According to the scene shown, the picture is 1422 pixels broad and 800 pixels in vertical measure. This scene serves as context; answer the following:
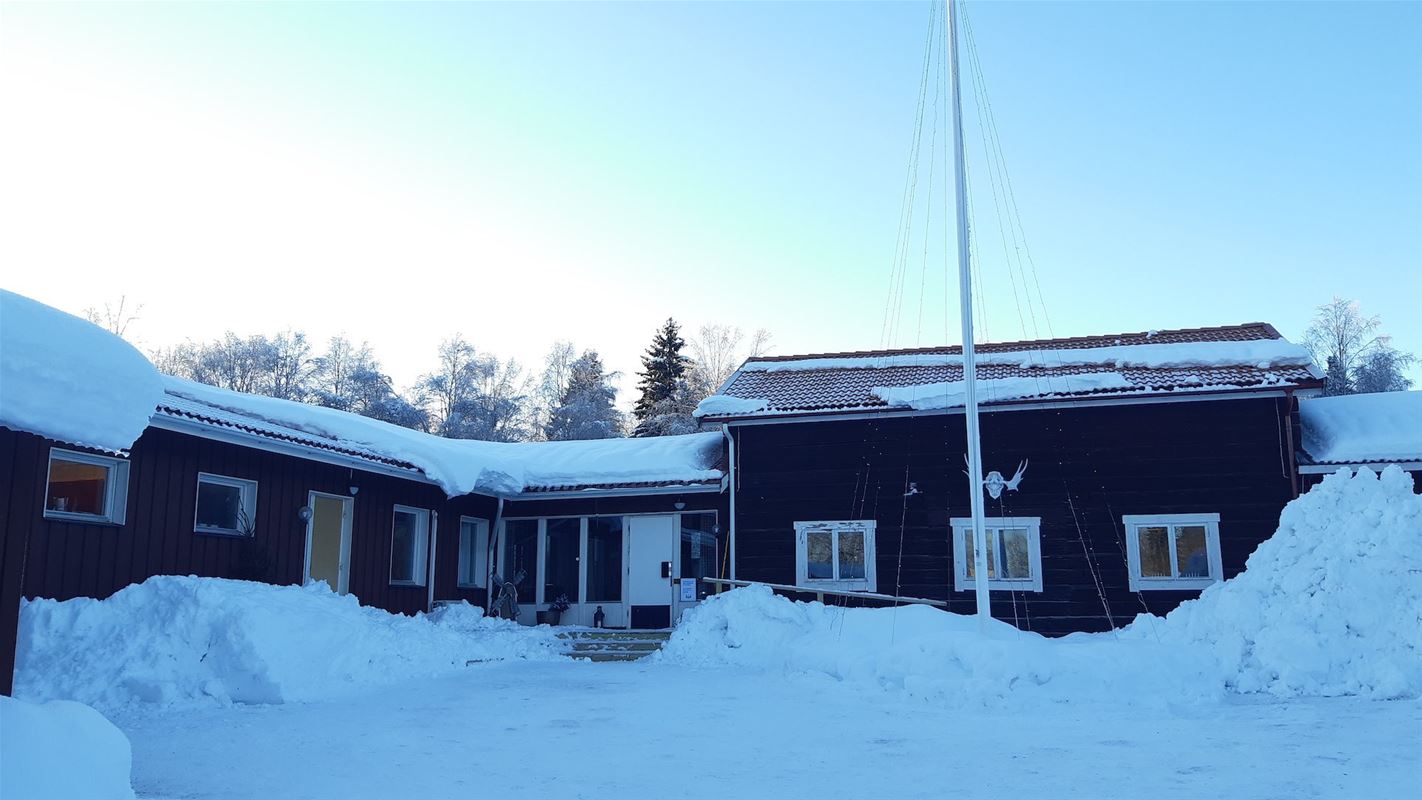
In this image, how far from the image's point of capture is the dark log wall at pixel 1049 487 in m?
15.7

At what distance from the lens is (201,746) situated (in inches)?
324

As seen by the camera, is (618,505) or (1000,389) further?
(618,505)

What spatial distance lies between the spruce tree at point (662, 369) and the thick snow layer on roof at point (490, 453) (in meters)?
22.5

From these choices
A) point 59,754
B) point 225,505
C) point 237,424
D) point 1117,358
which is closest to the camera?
point 59,754

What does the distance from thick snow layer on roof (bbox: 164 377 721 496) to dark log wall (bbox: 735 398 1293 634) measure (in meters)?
1.55

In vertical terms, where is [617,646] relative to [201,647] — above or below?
below

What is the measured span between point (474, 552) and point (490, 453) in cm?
258

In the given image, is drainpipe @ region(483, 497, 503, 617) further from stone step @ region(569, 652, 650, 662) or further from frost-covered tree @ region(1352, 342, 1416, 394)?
frost-covered tree @ region(1352, 342, 1416, 394)

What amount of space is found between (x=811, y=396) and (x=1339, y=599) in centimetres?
892

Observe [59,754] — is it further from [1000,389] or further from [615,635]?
[1000,389]

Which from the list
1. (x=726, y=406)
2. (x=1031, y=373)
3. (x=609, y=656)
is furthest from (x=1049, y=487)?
(x=609, y=656)

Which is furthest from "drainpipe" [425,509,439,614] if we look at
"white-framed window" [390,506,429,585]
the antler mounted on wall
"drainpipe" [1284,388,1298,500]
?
"drainpipe" [1284,388,1298,500]

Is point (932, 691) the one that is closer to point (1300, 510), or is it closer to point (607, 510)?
point (1300, 510)

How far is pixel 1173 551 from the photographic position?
15.8 metres
